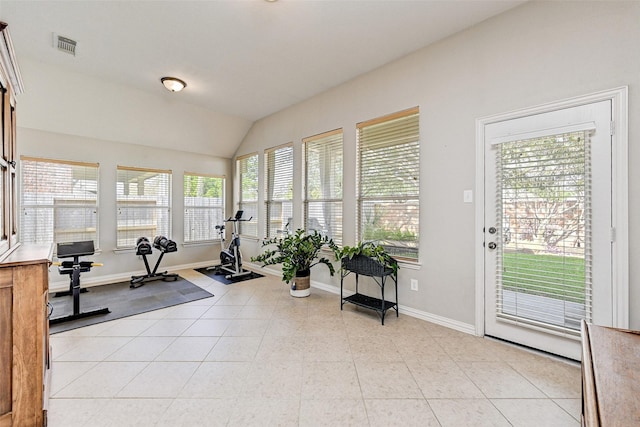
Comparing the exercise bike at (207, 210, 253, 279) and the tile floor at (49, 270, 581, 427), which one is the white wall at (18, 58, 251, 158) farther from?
the tile floor at (49, 270, 581, 427)

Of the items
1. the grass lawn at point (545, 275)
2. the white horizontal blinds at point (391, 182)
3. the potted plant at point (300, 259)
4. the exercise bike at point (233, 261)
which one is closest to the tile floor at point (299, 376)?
the grass lawn at point (545, 275)

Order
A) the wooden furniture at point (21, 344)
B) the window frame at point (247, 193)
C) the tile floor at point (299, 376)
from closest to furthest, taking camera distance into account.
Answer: the wooden furniture at point (21, 344), the tile floor at point (299, 376), the window frame at point (247, 193)

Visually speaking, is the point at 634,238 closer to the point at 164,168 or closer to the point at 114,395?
the point at 114,395

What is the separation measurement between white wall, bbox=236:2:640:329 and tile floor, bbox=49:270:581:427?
2.16ft

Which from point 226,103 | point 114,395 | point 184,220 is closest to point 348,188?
point 226,103

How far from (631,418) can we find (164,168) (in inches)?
242

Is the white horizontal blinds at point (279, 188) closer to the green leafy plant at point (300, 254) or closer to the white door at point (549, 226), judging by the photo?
the green leafy plant at point (300, 254)

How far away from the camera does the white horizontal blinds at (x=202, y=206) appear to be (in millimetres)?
5703

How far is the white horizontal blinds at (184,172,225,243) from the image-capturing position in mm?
5703

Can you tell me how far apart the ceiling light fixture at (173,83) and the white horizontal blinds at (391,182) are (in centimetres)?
249

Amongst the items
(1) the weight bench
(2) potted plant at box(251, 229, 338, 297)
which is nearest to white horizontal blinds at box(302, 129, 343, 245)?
(2) potted plant at box(251, 229, 338, 297)

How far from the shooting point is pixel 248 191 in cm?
587

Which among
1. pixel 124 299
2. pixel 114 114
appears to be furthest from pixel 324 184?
pixel 114 114

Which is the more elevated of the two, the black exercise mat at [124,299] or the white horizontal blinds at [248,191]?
the white horizontal blinds at [248,191]
